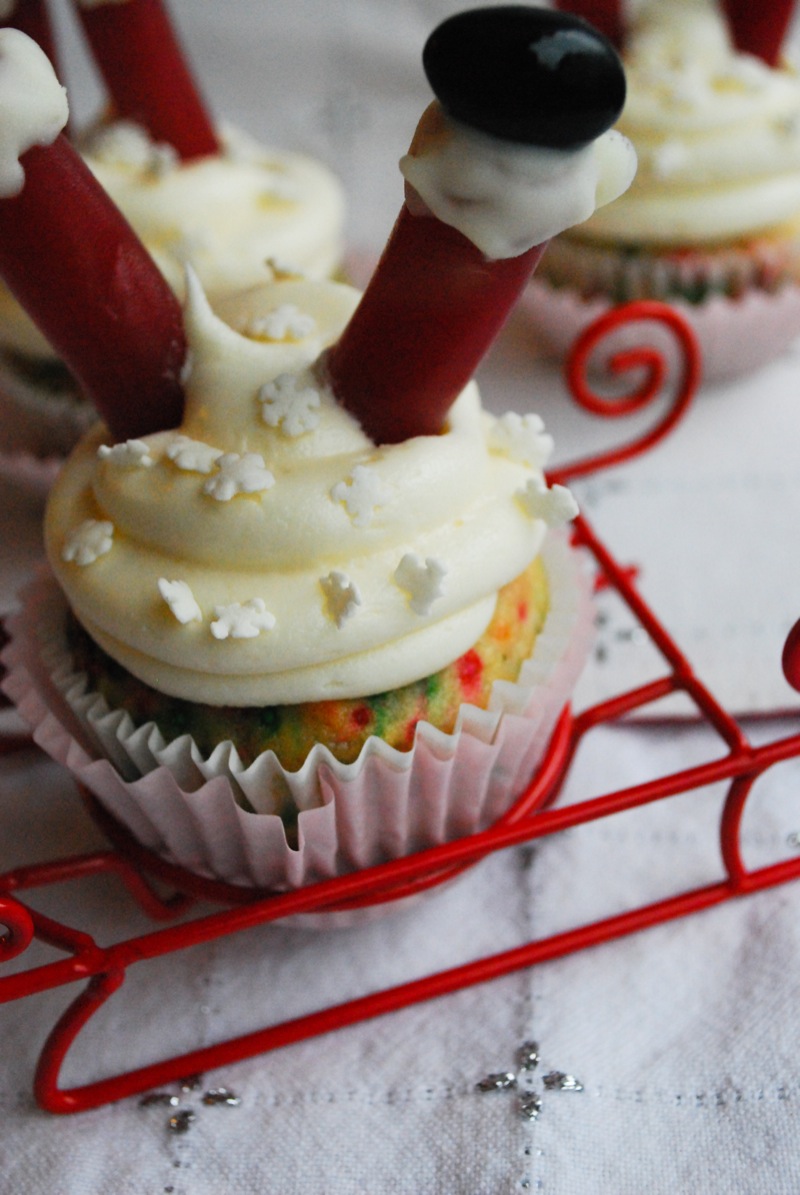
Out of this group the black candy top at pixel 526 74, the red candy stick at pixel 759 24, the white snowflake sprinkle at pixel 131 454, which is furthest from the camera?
the red candy stick at pixel 759 24

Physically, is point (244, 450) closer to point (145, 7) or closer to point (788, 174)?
point (145, 7)

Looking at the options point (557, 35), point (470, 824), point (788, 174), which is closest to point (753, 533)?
point (788, 174)

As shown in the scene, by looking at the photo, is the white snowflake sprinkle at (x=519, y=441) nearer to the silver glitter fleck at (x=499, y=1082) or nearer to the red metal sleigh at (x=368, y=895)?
the red metal sleigh at (x=368, y=895)

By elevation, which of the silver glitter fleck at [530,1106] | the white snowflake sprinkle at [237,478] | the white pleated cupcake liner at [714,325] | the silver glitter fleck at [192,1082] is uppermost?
the white snowflake sprinkle at [237,478]

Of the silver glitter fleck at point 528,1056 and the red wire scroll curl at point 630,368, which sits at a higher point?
the red wire scroll curl at point 630,368

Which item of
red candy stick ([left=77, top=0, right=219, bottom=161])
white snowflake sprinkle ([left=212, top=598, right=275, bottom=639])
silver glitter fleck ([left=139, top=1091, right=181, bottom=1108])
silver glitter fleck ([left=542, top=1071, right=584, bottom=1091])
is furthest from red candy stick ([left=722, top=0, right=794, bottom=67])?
silver glitter fleck ([left=139, top=1091, right=181, bottom=1108])

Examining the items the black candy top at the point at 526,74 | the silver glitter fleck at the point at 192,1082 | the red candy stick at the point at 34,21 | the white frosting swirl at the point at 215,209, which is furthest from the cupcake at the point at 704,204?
the silver glitter fleck at the point at 192,1082

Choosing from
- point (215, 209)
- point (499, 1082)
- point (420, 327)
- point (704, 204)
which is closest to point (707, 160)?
point (704, 204)

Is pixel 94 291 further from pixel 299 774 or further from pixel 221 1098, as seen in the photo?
pixel 221 1098
